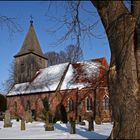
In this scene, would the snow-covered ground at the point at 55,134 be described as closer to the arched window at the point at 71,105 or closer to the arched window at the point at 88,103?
the arched window at the point at 88,103

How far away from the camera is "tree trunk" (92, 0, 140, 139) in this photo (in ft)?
25.5

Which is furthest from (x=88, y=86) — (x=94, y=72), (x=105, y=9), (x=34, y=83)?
(x=105, y=9)

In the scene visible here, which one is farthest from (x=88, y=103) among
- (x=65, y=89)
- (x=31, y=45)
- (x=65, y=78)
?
(x=31, y=45)

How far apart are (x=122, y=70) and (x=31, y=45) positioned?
50.0 metres

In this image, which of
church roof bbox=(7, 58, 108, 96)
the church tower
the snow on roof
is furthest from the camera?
the church tower

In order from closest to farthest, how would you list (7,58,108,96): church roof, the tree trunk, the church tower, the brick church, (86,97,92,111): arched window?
1. the tree trunk
2. the brick church
3. (7,58,108,96): church roof
4. (86,97,92,111): arched window
5. the church tower

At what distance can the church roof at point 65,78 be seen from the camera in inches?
1506

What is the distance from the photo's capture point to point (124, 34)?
809 cm

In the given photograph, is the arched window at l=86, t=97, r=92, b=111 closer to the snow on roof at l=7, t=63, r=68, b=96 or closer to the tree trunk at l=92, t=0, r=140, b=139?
the snow on roof at l=7, t=63, r=68, b=96

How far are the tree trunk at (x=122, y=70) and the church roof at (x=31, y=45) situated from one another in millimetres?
48194

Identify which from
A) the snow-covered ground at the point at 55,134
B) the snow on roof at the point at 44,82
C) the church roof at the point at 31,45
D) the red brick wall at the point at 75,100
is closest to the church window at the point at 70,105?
the red brick wall at the point at 75,100

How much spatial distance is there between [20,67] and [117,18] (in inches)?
1938

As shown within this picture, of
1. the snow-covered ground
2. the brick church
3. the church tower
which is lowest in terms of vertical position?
the snow-covered ground

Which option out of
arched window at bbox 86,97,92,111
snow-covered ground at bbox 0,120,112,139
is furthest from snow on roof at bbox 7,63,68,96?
snow-covered ground at bbox 0,120,112,139
